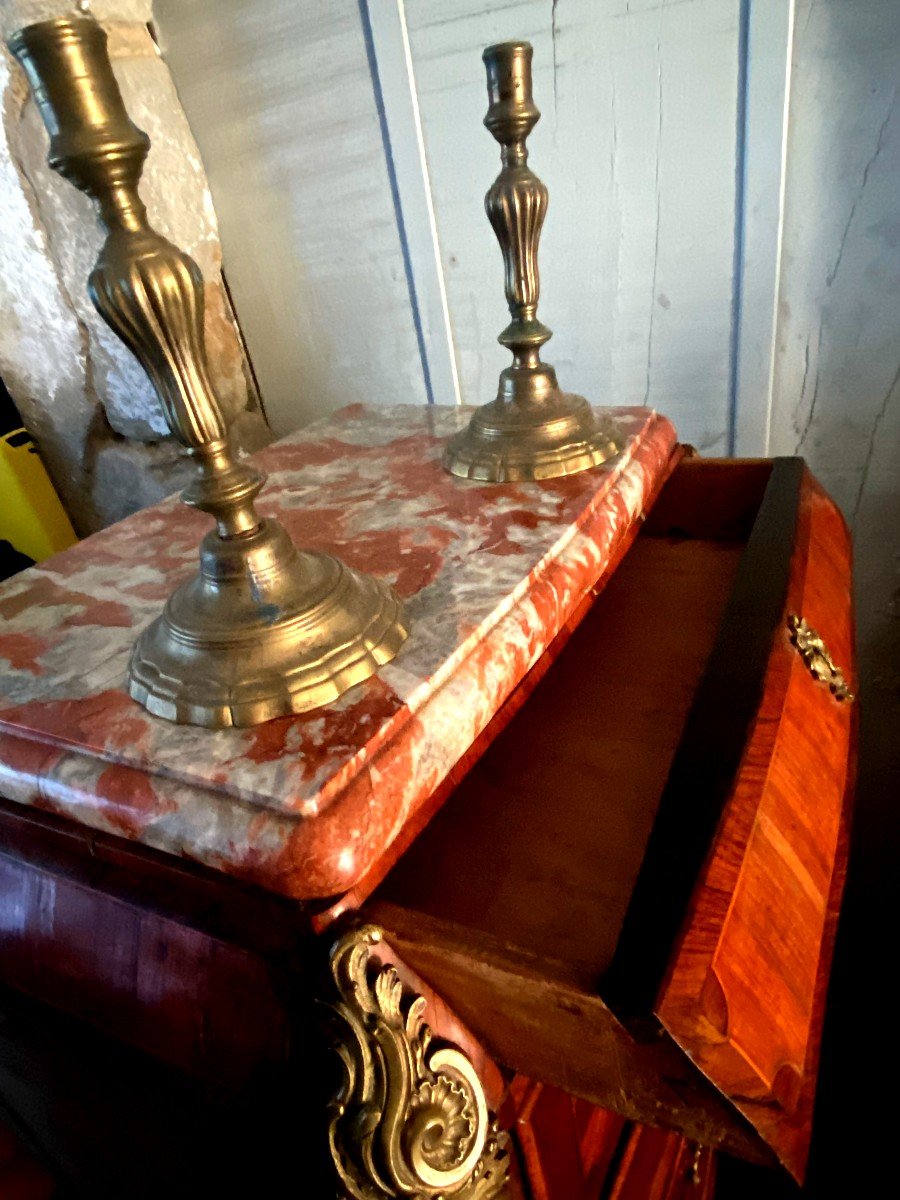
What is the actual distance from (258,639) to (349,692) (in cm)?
7

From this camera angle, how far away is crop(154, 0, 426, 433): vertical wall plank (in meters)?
1.12

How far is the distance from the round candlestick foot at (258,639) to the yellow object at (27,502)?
3.22ft

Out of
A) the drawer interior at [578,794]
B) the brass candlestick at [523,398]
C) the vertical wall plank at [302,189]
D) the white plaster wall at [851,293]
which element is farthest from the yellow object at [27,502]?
the white plaster wall at [851,293]

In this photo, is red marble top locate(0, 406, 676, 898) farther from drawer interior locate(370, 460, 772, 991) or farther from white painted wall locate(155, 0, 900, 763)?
white painted wall locate(155, 0, 900, 763)

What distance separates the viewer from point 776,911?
1.47 feet

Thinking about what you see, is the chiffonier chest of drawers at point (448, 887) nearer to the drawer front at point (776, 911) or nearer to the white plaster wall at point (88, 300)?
the drawer front at point (776, 911)

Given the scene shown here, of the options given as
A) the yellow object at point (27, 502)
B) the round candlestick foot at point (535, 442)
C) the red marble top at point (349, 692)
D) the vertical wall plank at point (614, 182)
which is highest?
the vertical wall plank at point (614, 182)

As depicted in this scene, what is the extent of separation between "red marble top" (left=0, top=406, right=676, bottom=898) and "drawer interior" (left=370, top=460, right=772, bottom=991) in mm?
64

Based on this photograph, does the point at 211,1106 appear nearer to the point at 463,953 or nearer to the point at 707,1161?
the point at 463,953

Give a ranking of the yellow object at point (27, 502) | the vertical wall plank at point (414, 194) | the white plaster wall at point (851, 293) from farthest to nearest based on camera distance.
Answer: the yellow object at point (27, 502) < the vertical wall plank at point (414, 194) < the white plaster wall at point (851, 293)

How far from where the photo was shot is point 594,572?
0.70m

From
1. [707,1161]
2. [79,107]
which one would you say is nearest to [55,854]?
[79,107]

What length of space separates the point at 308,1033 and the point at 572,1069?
15cm

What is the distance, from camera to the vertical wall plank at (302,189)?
3.68ft
